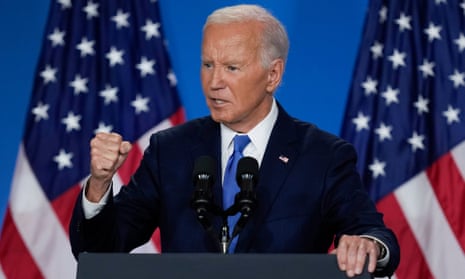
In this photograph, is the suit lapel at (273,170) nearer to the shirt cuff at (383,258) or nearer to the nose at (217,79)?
the nose at (217,79)

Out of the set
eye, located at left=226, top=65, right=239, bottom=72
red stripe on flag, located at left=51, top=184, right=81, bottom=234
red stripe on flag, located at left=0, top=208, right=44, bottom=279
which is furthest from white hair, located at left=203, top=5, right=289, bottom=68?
red stripe on flag, located at left=0, top=208, right=44, bottom=279

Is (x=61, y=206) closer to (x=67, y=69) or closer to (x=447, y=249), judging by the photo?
(x=67, y=69)

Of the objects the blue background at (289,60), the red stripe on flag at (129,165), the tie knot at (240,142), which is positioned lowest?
the tie knot at (240,142)

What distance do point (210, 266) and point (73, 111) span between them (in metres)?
2.58

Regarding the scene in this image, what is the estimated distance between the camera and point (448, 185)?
13.8 ft

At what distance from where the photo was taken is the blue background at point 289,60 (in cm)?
439

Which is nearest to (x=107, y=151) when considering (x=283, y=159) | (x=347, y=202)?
(x=283, y=159)

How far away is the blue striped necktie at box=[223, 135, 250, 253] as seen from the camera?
2521mm

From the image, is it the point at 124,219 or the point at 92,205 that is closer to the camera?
the point at 92,205

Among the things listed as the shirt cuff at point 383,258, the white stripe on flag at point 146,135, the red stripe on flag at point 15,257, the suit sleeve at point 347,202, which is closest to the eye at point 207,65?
the suit sleeve at point 347,202

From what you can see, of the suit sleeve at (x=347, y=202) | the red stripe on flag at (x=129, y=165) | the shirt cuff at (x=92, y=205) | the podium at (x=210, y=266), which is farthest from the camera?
the red stripe on flag at (x=129, y=165)

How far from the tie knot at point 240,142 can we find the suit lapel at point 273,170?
0.07 m

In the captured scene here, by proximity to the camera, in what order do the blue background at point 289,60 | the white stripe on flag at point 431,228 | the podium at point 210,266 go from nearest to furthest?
the podium at point 210,266, the white stripe on flag at point 431,228, the blue background at point 289,60

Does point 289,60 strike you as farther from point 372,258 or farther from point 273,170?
point 372,258
